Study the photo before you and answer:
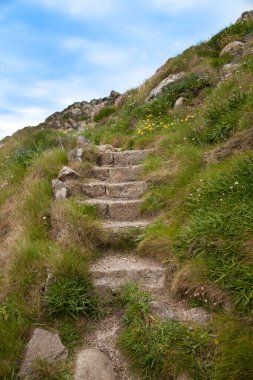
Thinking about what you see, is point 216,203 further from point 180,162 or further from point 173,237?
point 180,162

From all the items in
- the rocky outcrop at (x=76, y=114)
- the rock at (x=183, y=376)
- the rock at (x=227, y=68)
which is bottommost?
the rock at (x=183, y=376)

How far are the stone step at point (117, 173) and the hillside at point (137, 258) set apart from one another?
0.02 m

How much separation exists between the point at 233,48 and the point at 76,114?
43.2 feet

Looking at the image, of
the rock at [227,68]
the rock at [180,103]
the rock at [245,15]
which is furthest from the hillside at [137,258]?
the rock at [245,15]

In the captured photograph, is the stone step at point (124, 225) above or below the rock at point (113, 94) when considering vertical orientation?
below

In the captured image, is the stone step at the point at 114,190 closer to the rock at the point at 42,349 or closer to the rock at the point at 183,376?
the rock at the point at 42,349

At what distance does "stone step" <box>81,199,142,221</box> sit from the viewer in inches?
259

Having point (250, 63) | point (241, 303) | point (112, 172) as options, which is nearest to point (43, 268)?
point (241, 303)

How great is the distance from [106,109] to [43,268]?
12.3m

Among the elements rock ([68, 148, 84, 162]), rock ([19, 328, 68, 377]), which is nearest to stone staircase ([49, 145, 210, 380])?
rock ([19, 328, 68, 377])

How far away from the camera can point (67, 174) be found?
729 centimetres

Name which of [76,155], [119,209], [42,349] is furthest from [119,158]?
[42,349]

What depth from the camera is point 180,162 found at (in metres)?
6.74

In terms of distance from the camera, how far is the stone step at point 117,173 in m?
7.84
